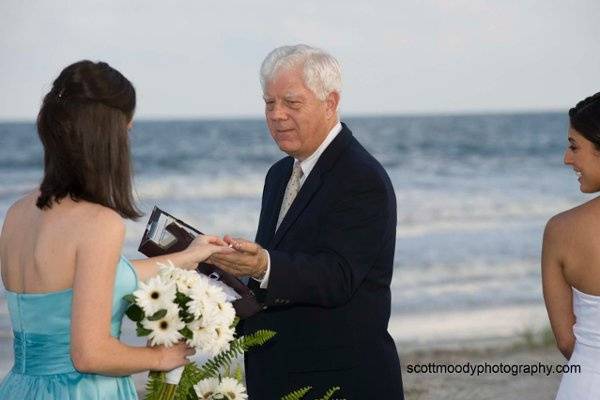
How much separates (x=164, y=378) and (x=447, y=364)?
235 inches

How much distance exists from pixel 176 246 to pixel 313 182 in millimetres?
664

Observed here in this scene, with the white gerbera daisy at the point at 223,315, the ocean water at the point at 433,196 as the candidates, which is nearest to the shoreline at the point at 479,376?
the ocean water at the point at 433,196

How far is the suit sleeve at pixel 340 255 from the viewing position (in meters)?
4.47

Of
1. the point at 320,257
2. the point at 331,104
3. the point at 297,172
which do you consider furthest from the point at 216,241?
the point at 331,104

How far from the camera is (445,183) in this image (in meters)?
30.8

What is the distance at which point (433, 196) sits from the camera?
87.9ft

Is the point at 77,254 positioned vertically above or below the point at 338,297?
above

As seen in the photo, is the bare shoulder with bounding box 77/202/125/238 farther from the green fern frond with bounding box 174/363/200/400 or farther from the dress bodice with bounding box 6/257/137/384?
the green fern frond with bounding box 174/363/200/400

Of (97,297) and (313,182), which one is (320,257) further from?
(97,297)

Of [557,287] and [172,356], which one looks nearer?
[172,356]

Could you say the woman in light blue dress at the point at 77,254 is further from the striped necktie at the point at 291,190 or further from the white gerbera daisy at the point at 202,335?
the striped necktie at the point at 291,190

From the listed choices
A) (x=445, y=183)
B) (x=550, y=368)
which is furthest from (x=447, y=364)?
(x=445, y=183)

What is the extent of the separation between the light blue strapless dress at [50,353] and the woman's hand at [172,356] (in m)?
0.18

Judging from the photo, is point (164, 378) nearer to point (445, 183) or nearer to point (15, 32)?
point (445, 183)
